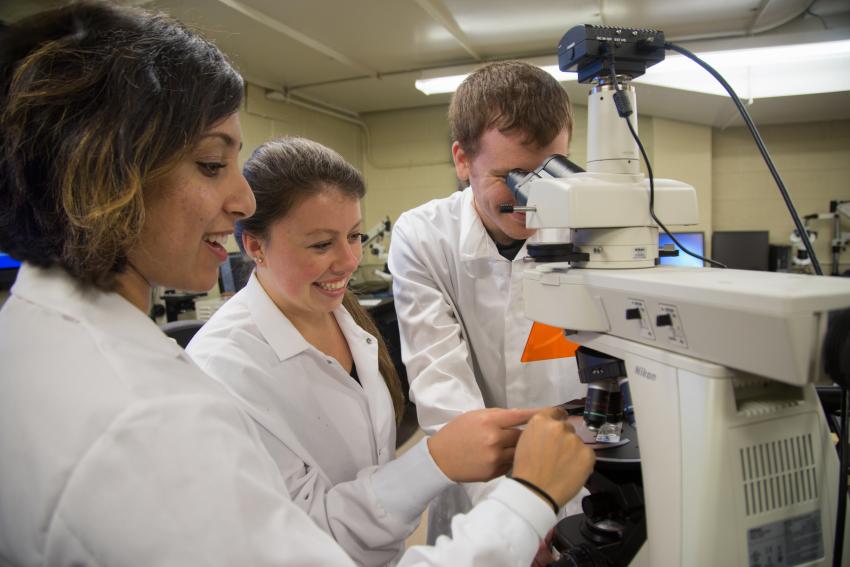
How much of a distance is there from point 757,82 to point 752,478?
353 centimetres

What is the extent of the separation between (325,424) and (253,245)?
403 millimetres

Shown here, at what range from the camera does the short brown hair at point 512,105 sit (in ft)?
3.24

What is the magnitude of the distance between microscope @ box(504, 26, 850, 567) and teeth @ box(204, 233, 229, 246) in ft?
1.38

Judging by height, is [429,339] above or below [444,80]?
below

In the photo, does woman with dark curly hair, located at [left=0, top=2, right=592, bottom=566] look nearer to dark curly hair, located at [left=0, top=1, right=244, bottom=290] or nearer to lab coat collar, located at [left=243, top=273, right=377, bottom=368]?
dark curly hair, located at [left=0, top=1, right=244, bottom=290]

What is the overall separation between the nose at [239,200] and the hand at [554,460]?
0.49 m

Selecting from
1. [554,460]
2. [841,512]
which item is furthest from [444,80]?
[841,512]

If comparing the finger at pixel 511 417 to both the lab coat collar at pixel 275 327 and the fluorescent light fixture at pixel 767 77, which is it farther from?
the fluorescent light fixture at pixel 767 77

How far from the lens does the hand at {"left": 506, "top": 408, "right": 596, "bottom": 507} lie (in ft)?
2.06

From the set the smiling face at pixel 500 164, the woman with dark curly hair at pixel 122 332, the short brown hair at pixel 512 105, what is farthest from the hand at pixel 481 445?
the short brown hair at pixel 512 105

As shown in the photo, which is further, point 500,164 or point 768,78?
point 768,78

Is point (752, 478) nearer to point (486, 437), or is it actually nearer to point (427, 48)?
point (486, 437)

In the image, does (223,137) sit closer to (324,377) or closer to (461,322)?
(324,377)

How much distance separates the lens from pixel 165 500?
1.38ft
